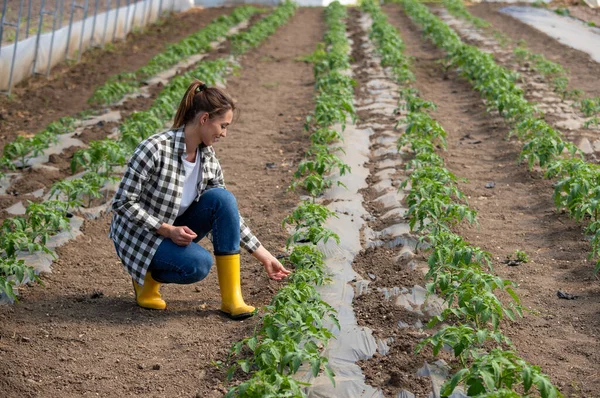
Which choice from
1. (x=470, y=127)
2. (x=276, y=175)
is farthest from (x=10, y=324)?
(x=470, y=127)

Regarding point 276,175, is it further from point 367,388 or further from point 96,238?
point 367,388

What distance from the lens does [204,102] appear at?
4062 millimetres

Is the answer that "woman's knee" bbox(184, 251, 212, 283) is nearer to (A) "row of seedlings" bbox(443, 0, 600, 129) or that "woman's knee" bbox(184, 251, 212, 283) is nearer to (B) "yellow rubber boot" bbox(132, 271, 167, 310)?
(B) "yellow rubber boot" bbox(132, 271, 167, 310)

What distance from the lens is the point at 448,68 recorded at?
1209cm

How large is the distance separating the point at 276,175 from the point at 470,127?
2710 millimetres

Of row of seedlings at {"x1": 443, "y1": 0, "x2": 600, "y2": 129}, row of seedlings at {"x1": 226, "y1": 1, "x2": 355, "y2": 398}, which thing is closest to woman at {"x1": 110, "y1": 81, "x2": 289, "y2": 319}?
row of seedlings at {"x1": 226, "y1": 1, "x2": 355, "y2": 398}

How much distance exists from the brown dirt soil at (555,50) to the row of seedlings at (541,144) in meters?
1.22

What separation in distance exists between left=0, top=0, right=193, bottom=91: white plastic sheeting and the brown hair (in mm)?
7163

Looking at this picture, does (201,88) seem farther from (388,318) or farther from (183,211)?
(388,318)

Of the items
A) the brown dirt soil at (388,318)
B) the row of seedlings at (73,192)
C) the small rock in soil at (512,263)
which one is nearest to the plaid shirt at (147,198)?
the row of seedlings at (73,192)

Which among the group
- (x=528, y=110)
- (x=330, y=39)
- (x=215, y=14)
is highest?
(x=528, y=110)

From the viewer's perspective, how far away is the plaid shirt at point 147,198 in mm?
4098

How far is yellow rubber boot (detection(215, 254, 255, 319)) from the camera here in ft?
14.1

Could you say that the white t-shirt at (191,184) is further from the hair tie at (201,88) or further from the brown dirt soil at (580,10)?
the brown dirt soil at (580,10)
